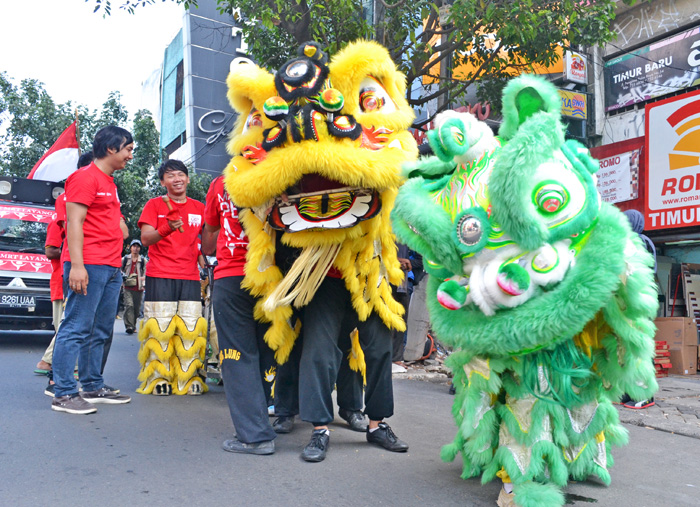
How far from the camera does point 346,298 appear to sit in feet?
10.1

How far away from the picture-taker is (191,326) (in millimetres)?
4559

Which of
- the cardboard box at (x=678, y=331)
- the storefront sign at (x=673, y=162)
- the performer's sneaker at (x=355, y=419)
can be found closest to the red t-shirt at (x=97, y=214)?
the performer's sneaker at (x=355, y=419)

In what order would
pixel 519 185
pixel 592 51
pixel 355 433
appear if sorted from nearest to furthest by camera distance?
pixel 519 185, pixel 355 433, pixel 592 51

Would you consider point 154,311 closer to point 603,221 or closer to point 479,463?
point 479,463

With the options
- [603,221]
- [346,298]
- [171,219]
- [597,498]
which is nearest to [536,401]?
[597,498]

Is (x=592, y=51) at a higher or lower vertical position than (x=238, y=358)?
higher

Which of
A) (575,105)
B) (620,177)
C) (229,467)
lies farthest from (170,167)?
(575,105)

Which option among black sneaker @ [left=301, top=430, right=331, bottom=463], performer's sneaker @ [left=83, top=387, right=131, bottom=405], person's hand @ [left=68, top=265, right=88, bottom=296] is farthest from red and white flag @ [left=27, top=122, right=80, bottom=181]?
black sneaker @ [left=301, top=430, right=331, bottom=463]

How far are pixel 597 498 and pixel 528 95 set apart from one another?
5.36ft

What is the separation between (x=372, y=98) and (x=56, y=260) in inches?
150

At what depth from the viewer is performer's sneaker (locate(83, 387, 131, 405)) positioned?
13.3 feet

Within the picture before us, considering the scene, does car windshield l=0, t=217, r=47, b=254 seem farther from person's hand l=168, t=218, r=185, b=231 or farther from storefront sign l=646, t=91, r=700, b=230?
storefront sign l=646, t=91, r=700, b=230

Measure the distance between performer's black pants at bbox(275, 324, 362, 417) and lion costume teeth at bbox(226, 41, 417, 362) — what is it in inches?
13.5

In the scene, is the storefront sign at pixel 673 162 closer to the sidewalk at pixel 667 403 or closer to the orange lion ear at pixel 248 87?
the sidewalk at pixel 667 403
